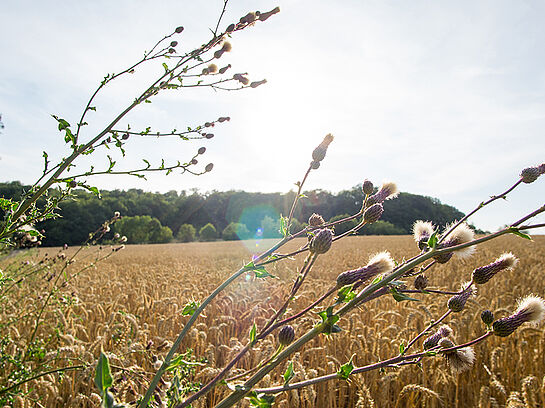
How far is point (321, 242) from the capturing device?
2.51 ft

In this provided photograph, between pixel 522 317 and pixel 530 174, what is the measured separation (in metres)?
0.37

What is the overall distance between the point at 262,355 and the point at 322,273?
21.3 feet

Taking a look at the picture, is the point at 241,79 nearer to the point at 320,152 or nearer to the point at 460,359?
the point at 320,152

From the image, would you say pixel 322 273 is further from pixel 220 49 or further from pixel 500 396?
pixel 220 49

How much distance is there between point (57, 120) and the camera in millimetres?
1099

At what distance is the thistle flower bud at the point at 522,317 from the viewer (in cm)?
85

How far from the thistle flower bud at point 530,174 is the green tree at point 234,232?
5885cm

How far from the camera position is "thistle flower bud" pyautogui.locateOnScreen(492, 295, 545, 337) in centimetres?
85

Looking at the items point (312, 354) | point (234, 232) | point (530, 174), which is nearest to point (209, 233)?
point (234, 232)

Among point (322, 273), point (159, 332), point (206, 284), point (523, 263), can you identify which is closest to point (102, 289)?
point (206, 284)

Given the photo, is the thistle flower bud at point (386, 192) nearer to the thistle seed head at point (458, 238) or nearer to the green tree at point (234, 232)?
the thistle seed head at point (458, 238)

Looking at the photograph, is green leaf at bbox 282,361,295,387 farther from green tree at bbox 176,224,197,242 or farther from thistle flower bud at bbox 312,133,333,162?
green tree at bbox 176,224,197,242

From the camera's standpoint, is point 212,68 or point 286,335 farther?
point 212,68

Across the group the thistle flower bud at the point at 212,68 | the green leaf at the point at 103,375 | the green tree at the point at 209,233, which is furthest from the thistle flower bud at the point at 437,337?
the green tree at the point at 209,233
